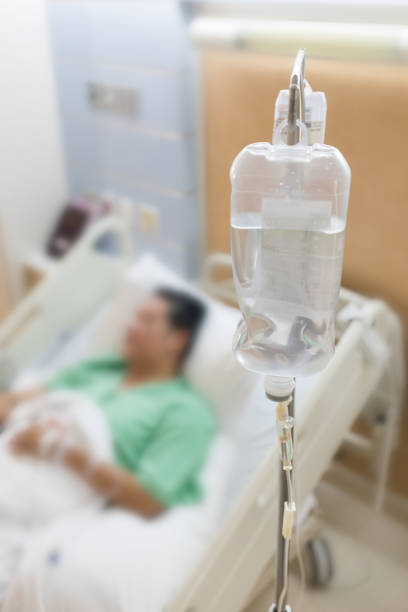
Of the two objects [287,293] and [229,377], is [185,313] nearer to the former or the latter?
[229,377]

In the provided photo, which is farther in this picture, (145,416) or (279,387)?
(145,416)

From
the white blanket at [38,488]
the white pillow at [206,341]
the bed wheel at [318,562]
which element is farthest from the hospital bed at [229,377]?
the white blanket at [38,488]

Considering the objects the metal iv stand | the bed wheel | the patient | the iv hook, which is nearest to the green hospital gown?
the patient

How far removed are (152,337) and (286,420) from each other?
0.85 m

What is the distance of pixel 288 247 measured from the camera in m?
0.61

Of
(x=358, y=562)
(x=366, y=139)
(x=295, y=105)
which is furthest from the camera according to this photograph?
(x=358, y=562)

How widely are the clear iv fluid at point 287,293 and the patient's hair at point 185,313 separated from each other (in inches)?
31.5

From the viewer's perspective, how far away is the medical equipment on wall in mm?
605

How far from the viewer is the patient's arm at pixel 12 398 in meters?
1.55

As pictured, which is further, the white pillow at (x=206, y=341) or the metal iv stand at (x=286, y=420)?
the white pillow at (x=206, y=341)

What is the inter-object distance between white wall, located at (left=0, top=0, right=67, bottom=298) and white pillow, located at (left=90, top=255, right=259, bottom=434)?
309mm

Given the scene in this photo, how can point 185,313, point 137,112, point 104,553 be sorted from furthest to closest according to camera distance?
point 137,112, point 185,313, point 104,553

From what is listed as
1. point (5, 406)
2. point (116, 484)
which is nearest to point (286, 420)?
point (116, 484)

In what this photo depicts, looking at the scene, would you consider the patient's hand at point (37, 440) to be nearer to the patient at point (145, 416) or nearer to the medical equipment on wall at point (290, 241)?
the patient at point (145, 416)
